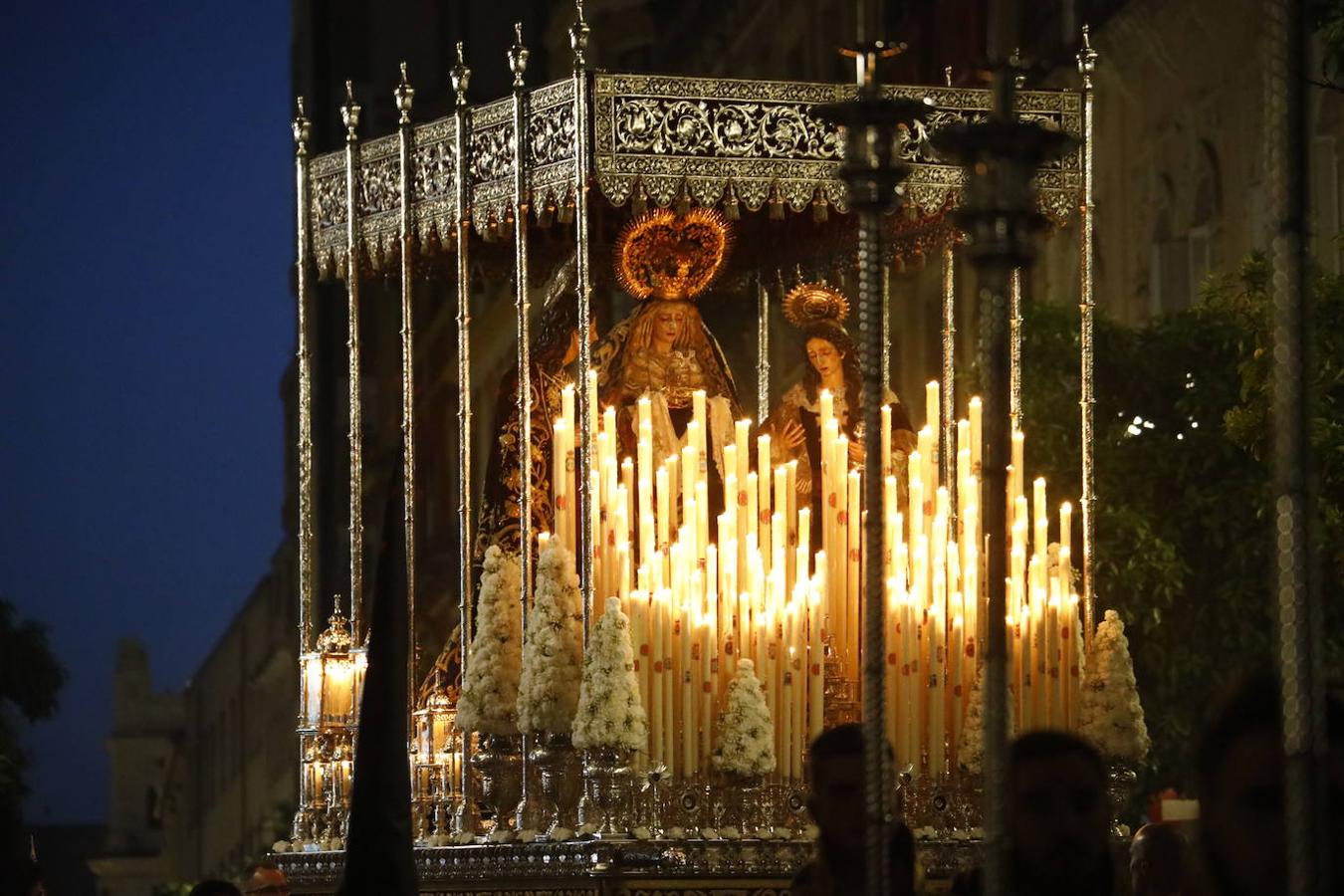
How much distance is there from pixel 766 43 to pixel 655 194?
920 inches

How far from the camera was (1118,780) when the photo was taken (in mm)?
15227

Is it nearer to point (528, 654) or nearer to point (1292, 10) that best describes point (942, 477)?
point (528, 654)

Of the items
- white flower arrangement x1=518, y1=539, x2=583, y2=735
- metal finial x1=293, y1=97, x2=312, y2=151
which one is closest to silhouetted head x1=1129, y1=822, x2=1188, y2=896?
white flower arrangement x1=518, y1=539, x2=583, y2=735

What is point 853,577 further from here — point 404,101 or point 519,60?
point 404,101

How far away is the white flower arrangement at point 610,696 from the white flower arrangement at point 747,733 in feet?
1.39

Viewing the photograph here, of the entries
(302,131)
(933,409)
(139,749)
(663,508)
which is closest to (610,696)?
(663,508)

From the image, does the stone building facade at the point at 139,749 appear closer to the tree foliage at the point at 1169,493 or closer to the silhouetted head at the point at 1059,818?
the tree foliage at the point at 1169,493

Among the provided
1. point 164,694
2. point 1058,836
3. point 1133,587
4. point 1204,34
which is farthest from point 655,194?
point 164,694

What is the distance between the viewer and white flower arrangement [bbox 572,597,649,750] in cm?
1415

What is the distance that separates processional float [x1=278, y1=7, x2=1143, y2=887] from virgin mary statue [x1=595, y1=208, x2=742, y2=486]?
2 cm

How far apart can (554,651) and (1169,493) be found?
346 inches

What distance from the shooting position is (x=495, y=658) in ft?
50.2

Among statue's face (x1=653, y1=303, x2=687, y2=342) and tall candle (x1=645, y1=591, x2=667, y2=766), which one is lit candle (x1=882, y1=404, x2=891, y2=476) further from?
statue's face (x1=653, y1=303, x2=687, y2=342)

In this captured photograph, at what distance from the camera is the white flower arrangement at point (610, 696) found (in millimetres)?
14148
